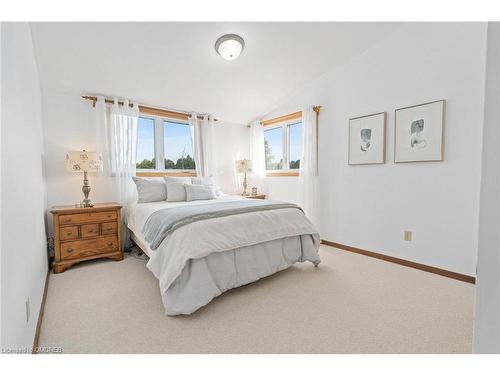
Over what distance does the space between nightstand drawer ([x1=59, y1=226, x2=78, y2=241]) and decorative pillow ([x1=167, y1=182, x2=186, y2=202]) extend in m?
1.04

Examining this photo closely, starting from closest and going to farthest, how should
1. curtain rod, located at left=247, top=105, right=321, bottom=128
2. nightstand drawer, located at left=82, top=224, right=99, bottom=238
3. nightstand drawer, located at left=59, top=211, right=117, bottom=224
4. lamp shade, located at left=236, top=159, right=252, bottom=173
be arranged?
nightstand drawer, located at left=59, top=211, right=117, bottom=224
nightstand drawer, located at left=82, top=224, right=99, bottom=238
curtain rod, located at left=247, top=105, right=321, bottom=128
lamp shade, located at left=236, top=159, right=252, bottom=173

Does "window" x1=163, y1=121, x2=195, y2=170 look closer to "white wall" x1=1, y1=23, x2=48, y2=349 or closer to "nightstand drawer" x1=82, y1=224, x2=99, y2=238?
"nightstand drawer" x1=82, y1=224, x2=99, y2=238

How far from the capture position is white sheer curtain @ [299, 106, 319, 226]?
3.58 m

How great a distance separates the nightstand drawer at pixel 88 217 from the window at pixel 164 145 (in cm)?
101

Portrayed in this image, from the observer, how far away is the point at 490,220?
62 centimetres

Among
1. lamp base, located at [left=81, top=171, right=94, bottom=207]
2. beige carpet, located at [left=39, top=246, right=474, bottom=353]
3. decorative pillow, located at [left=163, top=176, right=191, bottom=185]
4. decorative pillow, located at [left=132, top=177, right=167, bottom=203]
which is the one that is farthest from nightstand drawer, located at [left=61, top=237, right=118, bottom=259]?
decorative pillow, located at [left=163, top=176, right=191, bottom=185]

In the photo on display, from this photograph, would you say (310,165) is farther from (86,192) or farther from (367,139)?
(86,192)

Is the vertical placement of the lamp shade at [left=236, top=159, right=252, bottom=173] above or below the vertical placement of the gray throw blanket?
above

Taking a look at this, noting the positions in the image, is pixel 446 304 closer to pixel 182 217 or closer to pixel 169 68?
pixel 182 217

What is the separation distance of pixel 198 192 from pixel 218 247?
144 cm

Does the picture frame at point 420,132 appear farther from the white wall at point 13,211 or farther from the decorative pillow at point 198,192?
the white wall at point 13,211

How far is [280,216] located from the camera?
2.41m

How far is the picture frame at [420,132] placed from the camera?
2428mm
